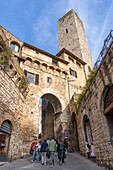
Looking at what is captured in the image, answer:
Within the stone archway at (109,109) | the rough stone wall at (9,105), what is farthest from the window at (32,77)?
the stone archway at (109,109)

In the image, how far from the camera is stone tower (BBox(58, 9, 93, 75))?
22.1m

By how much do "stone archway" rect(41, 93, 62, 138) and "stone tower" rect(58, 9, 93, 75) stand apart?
8255 millimetres

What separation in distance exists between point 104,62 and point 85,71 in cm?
1512

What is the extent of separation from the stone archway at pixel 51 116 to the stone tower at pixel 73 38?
8.26m

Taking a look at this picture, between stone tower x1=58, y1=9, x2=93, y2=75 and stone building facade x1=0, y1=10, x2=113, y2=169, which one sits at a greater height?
stone tower x1=58, y1=9, x2=93, y2=75

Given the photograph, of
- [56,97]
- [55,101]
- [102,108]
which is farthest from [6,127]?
[55,101]

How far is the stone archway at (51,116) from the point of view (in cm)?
1429

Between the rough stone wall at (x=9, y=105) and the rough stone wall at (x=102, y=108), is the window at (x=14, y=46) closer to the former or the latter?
the rough stone wall at (x=9, y=105)

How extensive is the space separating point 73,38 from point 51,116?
15.4 meters

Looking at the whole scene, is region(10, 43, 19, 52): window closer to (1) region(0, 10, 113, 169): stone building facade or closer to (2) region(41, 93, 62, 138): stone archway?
(1) region(0, 10, 113, 169): stone building facade

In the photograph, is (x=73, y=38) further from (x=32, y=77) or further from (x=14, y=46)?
(x=32, y=77)

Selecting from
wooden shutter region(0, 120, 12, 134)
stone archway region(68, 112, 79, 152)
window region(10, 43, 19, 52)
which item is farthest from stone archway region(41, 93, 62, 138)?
wooden shutter region(0, 120, 12, 134)

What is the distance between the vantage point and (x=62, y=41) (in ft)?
83.6

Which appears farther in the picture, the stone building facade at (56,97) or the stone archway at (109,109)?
the stone building facade at (56,97)
